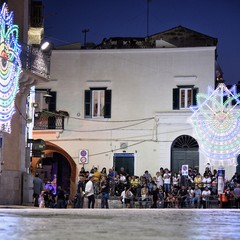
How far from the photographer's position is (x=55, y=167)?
139 ft

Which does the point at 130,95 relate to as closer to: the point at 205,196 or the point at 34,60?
the point at 205,196

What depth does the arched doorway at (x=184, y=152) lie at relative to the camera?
125ft

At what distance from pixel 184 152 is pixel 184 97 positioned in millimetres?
3420

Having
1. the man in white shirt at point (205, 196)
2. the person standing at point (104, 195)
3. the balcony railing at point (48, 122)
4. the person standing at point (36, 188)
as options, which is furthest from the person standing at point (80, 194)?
the balcony railing at point (48, 122)

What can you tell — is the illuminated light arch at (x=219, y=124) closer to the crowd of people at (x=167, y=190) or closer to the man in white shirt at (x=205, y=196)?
the crowd of people at (x=167, y=190)

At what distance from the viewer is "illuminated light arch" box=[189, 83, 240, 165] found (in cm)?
3422

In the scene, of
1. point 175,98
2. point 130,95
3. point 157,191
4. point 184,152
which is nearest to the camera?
point 157,191

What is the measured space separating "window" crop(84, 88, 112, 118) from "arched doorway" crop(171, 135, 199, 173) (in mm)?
4718

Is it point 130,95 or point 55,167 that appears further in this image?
point 55,167

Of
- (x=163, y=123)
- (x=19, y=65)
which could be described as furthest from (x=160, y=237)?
(x=163, y=123)

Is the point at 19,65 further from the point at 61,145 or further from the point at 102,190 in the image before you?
the point at 61,145

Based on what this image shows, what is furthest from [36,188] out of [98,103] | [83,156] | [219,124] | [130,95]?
[130,95]

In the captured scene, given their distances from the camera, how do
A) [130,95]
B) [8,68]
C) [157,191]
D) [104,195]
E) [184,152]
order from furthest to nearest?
[130,95], [184,152], [157,191], [104,195], [8,68]

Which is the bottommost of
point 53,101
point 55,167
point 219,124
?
point 55,167
